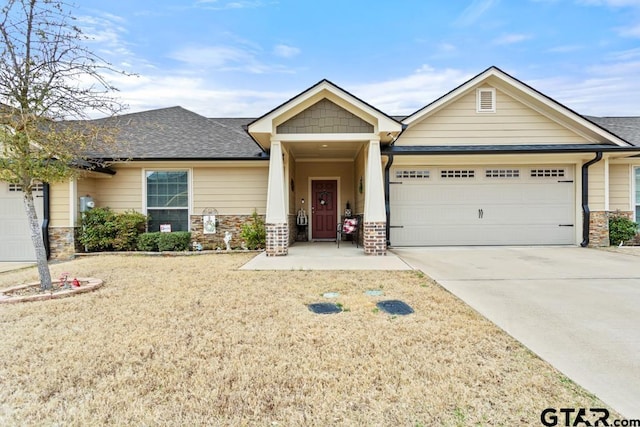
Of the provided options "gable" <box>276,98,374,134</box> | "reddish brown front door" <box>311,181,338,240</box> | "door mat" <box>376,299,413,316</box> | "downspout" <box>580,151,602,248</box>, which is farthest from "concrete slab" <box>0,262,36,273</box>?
"downspout" <box>580,151,602,248</box>

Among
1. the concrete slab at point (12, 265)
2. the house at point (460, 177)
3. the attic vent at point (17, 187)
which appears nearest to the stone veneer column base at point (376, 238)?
the house at point (460, 177)

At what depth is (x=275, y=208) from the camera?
9.11 metres

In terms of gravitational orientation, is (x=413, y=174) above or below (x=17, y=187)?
above

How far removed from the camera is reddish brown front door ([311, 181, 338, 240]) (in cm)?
1334

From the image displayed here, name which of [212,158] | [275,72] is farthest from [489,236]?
[275,72]

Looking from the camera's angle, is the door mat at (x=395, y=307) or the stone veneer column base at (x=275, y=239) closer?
the door mat at (x=395, y=307)

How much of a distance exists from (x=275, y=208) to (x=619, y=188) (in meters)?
11.0

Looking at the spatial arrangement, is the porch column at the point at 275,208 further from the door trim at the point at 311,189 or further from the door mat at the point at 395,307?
the door mat at the point at 395,307

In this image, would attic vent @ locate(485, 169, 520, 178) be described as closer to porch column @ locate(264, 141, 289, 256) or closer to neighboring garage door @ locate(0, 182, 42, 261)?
porch column @ locate(264, 141, 289, 256)

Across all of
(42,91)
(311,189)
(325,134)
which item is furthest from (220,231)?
(42,91)

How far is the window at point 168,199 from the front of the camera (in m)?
11.0

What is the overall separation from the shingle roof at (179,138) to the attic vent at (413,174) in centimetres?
444

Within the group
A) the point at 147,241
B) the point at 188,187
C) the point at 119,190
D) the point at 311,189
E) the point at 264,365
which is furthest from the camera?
the point at 311,189

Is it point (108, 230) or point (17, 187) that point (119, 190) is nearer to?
point (108, 230)
